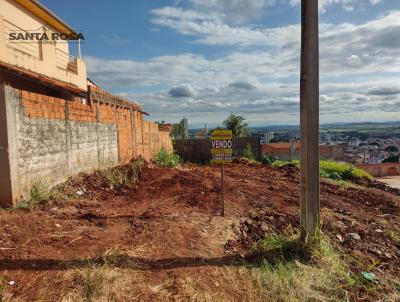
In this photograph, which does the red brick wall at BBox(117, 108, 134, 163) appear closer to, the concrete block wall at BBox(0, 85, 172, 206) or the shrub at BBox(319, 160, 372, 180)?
the concrete block wall at BBox(0, 85, 172, 206)

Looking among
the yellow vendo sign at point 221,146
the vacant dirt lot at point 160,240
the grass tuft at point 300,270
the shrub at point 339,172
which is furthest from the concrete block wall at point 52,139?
the shrub at point 339,172

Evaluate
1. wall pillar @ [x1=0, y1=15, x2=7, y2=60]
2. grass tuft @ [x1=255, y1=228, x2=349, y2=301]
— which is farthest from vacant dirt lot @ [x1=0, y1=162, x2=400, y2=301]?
wall pillar @ [x1=0, y1=15, x2=7, y2=60]

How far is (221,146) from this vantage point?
603cm

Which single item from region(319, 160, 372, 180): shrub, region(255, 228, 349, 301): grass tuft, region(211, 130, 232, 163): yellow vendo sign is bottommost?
region(319, 160, 372, 180): shrub

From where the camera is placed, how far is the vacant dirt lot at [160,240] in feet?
11.1

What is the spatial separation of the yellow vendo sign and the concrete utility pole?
171cm

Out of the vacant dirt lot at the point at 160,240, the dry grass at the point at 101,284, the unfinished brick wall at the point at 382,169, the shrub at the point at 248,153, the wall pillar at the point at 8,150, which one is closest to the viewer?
the dry grass at the point at 101,284

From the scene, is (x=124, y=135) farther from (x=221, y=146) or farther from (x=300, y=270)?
(x=300, y=270)

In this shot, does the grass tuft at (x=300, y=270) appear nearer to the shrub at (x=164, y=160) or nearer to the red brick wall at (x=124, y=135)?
the red brick wall at (x=124, y=135)

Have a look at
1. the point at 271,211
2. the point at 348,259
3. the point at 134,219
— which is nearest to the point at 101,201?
the point at 134,219

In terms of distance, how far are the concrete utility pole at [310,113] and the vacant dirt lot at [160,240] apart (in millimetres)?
861

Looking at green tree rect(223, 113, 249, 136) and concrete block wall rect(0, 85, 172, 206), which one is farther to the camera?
green tree rect(223, 113, 249, 136)

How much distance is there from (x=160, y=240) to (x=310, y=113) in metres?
2.41

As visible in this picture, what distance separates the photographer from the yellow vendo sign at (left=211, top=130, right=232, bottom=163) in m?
6.00
